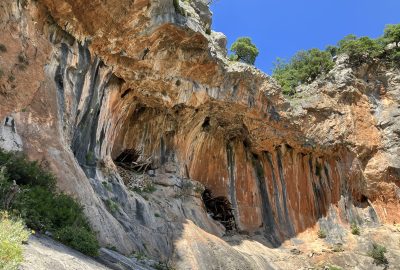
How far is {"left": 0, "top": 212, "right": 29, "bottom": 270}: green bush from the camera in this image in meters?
5.71

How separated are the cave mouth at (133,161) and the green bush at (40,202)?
1028cm

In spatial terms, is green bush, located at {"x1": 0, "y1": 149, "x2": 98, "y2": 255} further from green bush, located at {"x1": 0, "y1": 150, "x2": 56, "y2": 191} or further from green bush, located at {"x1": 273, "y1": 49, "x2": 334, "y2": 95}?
green bush, located at {"x1": 273, "y1": 49, "x2": 334, "y2": 95}

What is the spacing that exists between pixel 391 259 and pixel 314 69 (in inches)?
627

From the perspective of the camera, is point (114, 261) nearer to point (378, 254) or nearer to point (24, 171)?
point (24, 171)

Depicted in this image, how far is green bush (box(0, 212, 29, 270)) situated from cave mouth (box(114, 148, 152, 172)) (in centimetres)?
1475

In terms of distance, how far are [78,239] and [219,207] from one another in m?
16.6

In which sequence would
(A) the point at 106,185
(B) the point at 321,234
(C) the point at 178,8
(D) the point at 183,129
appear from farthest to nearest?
(B) the point at 321,234
(D) the point at 183,129
(C) the point at 178,8
(A) the point at 106,185

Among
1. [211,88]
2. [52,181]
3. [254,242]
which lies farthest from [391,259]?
[52,181]

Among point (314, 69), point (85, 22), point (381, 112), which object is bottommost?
point (85, 22)

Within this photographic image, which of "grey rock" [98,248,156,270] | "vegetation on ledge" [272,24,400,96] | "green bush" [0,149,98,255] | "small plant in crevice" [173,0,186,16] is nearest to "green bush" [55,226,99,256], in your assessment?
"green bush" [0,149,98,255]

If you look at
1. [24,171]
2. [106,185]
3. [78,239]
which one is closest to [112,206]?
[106,185]

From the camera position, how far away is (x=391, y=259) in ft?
77.2

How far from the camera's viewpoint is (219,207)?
25.9 m

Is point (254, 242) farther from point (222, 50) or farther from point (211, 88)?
point (222, 50)
